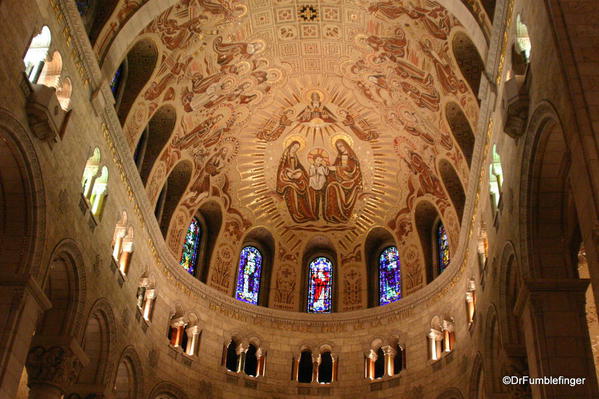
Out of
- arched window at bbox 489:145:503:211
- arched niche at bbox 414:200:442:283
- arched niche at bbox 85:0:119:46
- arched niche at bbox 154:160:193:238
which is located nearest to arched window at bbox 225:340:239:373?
arched niche at bbox 154:160:193:238

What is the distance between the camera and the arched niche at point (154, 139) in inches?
973

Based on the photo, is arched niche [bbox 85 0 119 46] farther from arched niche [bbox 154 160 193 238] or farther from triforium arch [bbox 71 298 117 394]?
arched niche [bbox 154 160 193 238]

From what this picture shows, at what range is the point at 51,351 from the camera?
17.7 meters

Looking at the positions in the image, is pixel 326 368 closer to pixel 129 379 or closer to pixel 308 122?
pixel 129 379

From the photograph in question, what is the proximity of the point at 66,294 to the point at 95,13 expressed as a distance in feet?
25.5

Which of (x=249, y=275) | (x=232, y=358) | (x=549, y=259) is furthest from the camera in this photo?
(x=249, y=275)

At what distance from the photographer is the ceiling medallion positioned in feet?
82.3

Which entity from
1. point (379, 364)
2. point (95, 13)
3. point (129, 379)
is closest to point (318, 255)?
point (379, 364)

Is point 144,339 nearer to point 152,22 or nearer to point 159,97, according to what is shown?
point 159,97

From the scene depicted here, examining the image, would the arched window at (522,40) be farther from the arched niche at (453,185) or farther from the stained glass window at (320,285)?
the stained glass window at (320,285)

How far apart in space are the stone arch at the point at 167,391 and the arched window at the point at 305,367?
4.84 m

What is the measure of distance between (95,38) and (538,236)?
12523 millimetres

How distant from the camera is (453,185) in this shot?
2619cm

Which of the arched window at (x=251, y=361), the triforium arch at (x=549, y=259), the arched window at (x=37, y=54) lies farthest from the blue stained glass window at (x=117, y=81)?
the triforium arch at (x=549, y=259)
